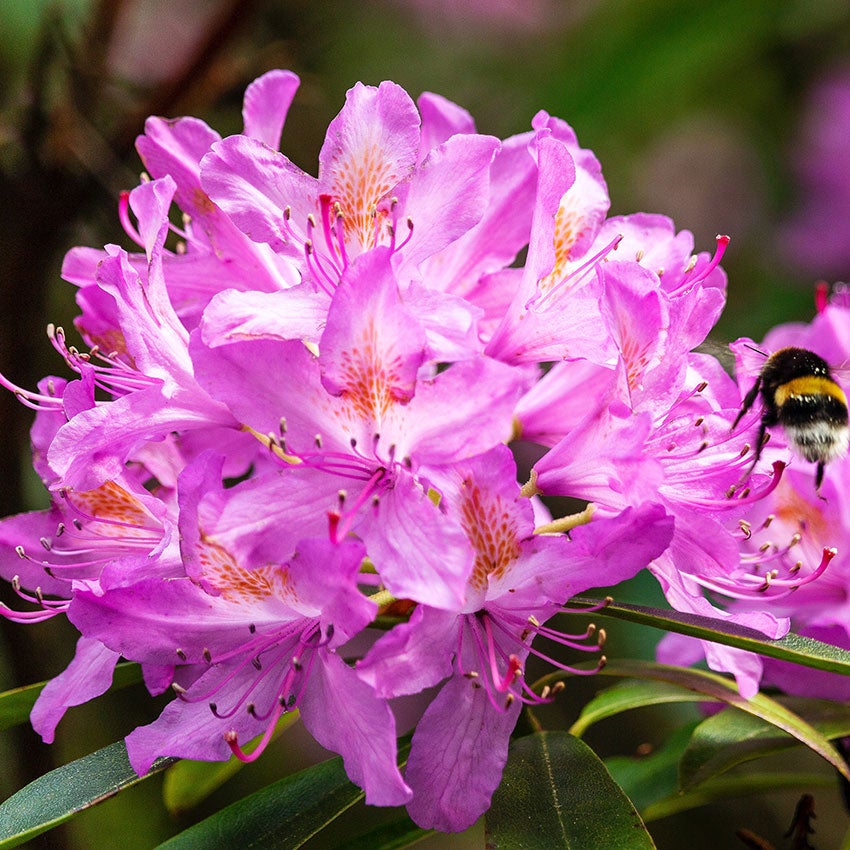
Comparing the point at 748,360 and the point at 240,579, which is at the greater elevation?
the point at 748,360

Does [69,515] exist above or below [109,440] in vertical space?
below

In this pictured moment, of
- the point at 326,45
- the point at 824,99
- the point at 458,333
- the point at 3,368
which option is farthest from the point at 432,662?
the point at 824,99

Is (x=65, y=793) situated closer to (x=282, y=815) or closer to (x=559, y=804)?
(x=282, y=815)

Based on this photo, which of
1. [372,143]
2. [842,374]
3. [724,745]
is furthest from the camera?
[842,374]

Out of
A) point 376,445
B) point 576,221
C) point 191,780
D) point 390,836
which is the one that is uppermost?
point 576,221

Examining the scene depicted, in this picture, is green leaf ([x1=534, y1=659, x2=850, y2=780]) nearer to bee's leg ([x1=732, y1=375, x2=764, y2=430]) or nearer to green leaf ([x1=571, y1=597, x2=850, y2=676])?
green leaf ([x1=571, y1=597, x2=850, y2=676])

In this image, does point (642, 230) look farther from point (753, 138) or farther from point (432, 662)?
point (753, 138)

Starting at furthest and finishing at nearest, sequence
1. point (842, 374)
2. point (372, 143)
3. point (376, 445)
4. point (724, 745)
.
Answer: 1. point (842, 374)
2. point (724, 745)
3. point (372, 143)
4. point (376, 445)

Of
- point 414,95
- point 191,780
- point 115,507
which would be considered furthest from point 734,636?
point 414,95
